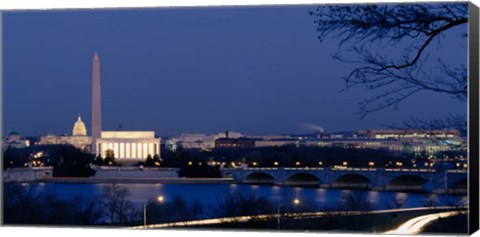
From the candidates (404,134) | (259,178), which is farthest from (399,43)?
(259,178)

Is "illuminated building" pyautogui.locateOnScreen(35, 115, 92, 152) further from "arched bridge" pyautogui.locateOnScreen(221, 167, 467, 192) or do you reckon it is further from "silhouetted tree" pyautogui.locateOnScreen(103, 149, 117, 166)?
"arched bridge" pyautogui.locateOnScreen(221, 167, 467, 192)

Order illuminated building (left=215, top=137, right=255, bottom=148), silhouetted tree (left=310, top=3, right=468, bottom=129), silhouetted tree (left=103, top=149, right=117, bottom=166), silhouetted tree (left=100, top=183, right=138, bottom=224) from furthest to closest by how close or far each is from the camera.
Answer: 1. silhouetted tree (left=103, top=149, right=117, bottom=166)
2. silhouetted tree (left=100, top=183, right=138, bottom=224)
3. illuminated building (left=215, top=137, right=255, bottom=148)
4. silhouetted tree (left=310, top=3, right=468, bottom=129)

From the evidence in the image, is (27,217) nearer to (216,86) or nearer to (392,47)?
(216,86)

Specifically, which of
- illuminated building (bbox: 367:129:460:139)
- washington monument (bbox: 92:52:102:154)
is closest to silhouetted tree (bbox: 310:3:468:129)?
illuminated building (bbox: 367:129:460:139)

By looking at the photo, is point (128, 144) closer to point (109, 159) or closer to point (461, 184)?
point (109, 159)

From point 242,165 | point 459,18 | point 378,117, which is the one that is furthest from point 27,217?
point 459,18

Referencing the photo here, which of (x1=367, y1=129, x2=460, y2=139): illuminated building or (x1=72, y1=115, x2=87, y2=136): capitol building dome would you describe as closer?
(x1=367, y1=129, x2=460, y2=139): illuminated building
